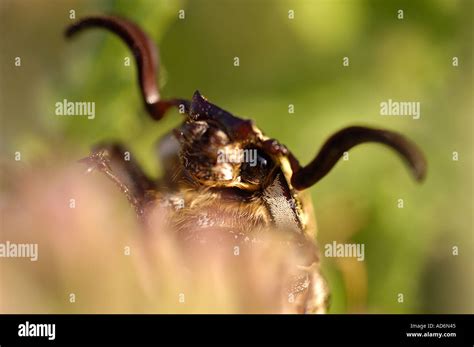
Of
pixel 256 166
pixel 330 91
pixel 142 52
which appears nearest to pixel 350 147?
pixel 256 166

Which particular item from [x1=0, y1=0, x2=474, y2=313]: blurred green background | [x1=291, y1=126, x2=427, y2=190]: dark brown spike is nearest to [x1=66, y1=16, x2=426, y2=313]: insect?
[x1=291, y1=126, x2=427, y2=190]: dark brown spike

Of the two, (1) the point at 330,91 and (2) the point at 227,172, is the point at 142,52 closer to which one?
(2) the point at 227,172

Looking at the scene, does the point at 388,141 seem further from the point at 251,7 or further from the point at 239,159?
the point at 251,7

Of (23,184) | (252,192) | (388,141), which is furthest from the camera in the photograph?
(23,184)

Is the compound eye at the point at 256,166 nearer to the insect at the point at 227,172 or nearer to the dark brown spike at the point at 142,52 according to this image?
the insect at the point at 227,172

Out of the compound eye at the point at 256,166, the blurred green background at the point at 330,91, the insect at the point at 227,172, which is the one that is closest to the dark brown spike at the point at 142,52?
the insect at the point at 227,172

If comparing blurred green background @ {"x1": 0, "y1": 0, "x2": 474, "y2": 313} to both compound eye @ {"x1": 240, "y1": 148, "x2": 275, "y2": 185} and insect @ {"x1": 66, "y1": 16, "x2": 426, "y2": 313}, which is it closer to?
insect @ {"x1": 66, "y1": 16, "x2": 426, "y2": 313}
